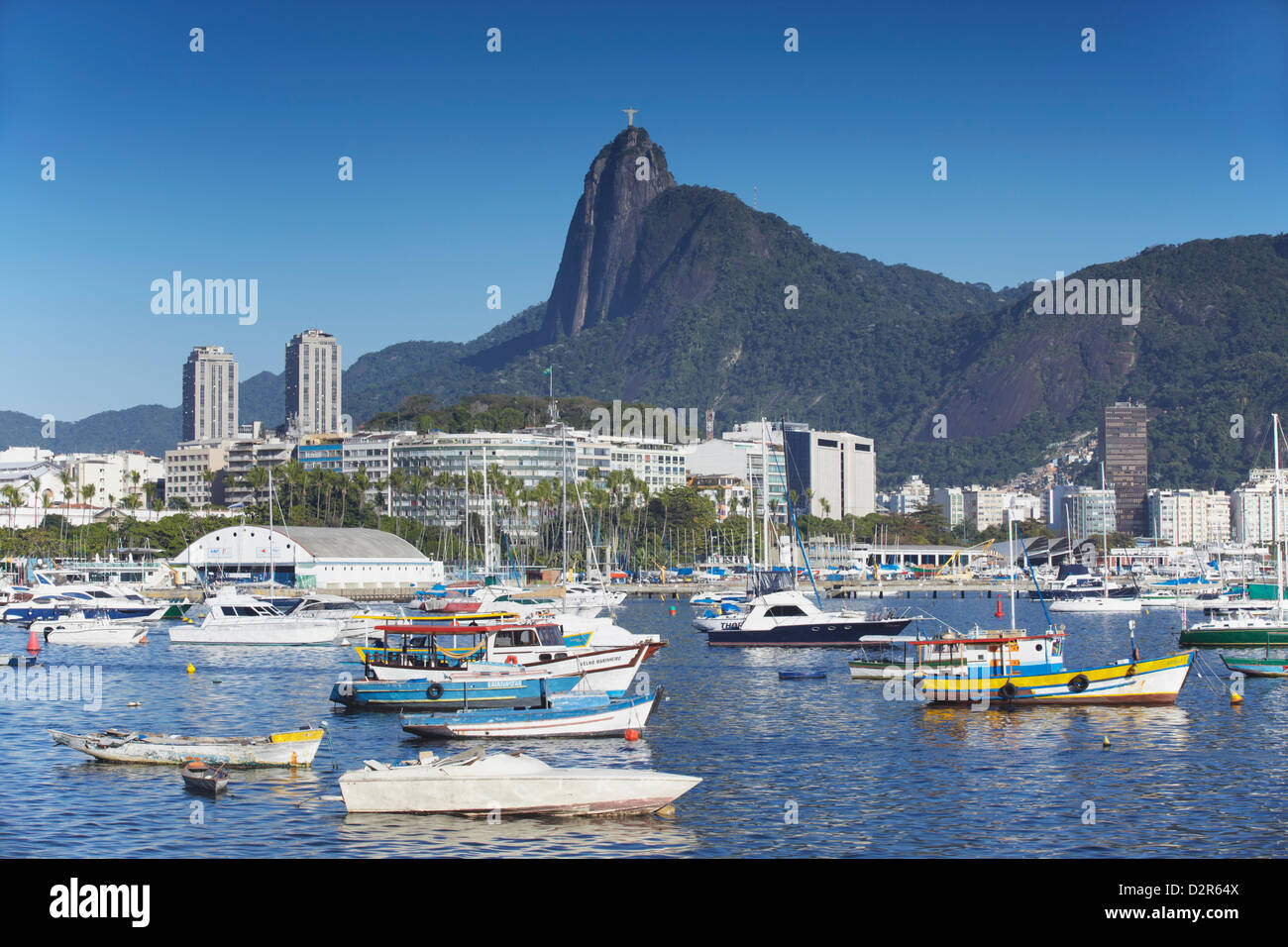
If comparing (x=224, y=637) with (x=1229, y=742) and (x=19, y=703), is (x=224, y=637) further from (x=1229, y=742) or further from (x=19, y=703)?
(x=1229, y=742)

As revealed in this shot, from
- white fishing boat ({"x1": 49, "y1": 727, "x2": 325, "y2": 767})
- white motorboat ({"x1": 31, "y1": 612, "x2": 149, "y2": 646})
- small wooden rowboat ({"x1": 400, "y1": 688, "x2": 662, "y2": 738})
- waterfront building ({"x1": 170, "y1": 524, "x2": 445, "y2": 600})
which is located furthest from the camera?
waterfront building ({"x1": 170, "y1": 524, "x2": 445, "y2": 600})

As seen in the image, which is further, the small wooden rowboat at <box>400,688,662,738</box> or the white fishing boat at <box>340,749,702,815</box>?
the small wooden rowboat at <box>400,688,662,738</box>

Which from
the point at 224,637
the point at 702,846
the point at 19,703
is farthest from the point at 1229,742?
the point at 224,637

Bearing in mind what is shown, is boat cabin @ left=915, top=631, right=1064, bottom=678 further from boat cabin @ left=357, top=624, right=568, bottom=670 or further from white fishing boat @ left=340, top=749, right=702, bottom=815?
white fishing boat @ left=340, top=749, right=702, bottom=815

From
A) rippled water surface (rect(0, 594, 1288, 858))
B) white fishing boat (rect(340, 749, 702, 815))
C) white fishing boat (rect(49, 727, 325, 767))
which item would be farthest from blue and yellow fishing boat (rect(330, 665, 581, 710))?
white fishing boat (rect(340, 749, 702, 815))

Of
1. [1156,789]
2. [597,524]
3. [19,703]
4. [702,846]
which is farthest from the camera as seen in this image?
[597,524]

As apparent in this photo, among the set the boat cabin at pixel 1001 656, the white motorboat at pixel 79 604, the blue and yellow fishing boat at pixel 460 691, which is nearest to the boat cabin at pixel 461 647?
the blue and yellow fishing boat at pixel 460 691
